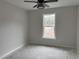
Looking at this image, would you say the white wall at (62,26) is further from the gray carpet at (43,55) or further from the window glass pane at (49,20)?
the gray carpet at (43,55)

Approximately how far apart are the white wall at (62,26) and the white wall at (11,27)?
0.94 metres

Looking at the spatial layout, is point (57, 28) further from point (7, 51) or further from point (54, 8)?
point (7, 51)

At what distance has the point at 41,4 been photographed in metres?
2.63

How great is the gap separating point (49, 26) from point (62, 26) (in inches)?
34.5

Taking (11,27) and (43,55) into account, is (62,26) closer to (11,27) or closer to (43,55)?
(43,55)

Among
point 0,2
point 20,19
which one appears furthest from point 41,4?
point 20,19

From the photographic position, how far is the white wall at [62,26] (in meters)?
4.62

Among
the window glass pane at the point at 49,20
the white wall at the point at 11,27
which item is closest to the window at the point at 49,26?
the window glass pane at the point at 49,20

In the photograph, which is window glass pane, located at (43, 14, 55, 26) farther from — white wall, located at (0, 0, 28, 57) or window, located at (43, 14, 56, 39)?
white wall, located at (0, 0, 28, 57)

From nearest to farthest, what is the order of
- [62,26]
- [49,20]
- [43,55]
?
[43,55]
[62,26]
[49,20]

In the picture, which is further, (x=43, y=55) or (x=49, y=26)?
(x=49, y=26)

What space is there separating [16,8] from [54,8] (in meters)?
2.36

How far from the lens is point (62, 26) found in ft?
15.9

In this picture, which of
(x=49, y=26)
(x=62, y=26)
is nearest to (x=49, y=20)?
(x=49, y=26)
